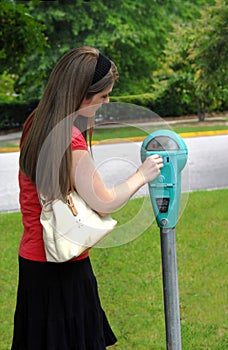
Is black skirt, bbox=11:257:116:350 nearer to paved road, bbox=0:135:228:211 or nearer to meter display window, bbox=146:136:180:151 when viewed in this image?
paved road, bbox=0:135:228:211

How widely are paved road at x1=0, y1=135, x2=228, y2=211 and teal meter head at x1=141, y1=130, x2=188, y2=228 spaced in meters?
0.04

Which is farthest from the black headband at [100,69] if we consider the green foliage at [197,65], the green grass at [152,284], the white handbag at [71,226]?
the green foliage at [197,65]

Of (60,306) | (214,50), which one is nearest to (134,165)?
(60,306)

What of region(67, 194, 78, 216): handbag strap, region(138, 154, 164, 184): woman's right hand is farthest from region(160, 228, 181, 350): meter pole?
region(67, 194, 78, 216): handbag strap

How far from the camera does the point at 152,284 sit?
15.3 ft

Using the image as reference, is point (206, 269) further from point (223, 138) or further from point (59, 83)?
point (223, 138)

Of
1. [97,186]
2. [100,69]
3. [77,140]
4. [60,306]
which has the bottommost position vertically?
[60,306]

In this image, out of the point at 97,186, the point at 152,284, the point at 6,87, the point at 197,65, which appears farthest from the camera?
the point at 6,87

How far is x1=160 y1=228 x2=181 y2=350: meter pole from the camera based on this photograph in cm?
240

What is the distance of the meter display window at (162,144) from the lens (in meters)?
2.25

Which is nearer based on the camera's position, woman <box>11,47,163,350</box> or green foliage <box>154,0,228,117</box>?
woman <box>11,47,163,350</box>

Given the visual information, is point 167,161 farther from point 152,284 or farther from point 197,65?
point 197,65

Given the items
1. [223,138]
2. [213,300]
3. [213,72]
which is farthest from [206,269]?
[223,138]

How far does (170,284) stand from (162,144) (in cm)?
55
